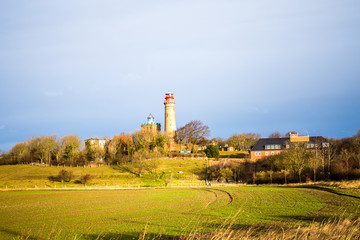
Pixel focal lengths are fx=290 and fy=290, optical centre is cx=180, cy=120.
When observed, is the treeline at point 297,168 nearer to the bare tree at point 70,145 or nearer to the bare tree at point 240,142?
the bare tree at point 70,145

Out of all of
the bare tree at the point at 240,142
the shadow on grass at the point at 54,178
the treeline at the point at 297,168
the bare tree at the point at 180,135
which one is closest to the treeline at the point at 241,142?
the bare tree at the point at 240,142

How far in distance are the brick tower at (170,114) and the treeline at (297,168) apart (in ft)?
115

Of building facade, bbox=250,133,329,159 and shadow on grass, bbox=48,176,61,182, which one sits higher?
building facade, bbox=250,133,329,159

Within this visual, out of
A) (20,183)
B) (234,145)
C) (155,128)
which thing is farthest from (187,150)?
(20,183)

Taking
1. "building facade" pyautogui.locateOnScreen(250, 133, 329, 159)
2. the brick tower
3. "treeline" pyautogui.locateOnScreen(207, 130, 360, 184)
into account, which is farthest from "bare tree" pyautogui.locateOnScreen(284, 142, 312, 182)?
the brick tower

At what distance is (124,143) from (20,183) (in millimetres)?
42747

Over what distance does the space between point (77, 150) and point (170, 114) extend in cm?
3378

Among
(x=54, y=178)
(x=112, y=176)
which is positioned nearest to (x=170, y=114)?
(x=112, y=176)

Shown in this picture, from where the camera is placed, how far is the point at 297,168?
5531 cm

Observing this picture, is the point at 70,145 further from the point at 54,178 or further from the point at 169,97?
the point at 169,97

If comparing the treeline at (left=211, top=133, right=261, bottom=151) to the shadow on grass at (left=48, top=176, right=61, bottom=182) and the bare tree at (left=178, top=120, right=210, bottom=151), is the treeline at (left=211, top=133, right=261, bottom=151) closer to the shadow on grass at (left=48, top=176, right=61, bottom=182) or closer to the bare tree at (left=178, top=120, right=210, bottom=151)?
the bare tree at (left=178, top=120, right=210, bottom=151)

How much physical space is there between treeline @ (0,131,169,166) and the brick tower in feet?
16.8

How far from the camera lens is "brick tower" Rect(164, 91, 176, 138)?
340 feet

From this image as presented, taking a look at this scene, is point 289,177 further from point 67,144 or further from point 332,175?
point 67,144
